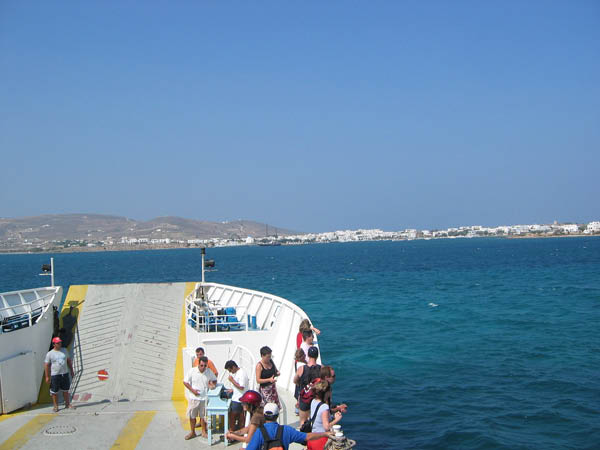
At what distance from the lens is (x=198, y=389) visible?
9.68 metres

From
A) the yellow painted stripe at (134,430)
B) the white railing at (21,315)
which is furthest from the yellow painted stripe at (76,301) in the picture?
the yellow painted stripe at (134,430)

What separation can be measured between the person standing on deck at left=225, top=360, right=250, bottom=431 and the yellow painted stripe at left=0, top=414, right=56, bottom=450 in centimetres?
373

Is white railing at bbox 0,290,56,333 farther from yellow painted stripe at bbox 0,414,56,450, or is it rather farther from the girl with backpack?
the girl with backpack

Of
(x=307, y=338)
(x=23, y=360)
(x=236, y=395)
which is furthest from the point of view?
(x=23, y=360)

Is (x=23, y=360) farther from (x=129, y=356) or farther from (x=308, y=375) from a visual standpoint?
(x=308, y=375)

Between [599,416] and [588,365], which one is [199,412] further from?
[588,365]

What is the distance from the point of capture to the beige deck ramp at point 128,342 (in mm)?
12906

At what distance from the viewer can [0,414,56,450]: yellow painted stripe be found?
9.48 metres

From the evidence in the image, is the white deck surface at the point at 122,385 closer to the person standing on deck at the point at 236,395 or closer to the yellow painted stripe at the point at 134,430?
the yellow painted stripe at the point at 134,430

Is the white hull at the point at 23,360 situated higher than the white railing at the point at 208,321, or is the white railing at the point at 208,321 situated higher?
the white railing at the point at 208,321

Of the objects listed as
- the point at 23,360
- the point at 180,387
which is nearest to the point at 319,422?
the point at 180,387

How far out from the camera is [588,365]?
823 inches

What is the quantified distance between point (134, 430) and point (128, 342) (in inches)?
177

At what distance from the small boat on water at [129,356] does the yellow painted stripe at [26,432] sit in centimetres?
2
